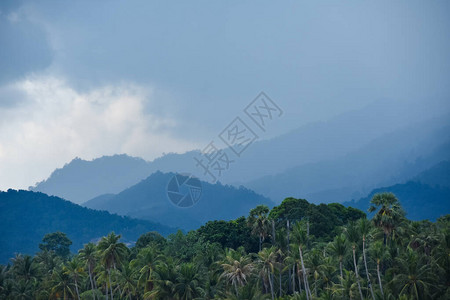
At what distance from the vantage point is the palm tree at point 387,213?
196 feet

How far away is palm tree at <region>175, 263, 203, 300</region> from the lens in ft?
182

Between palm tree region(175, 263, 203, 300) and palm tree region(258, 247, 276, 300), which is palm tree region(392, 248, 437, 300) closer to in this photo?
palm tree region(258, 247, 276, 300)

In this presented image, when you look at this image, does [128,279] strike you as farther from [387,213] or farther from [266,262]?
[387,213]

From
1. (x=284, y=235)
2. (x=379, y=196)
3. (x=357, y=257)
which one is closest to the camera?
(x=379, y=196)

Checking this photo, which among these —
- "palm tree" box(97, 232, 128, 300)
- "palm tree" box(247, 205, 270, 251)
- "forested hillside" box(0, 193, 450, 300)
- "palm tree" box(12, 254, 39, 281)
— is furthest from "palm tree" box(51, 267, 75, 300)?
"palm tree" box(247, 205, 270, 251)

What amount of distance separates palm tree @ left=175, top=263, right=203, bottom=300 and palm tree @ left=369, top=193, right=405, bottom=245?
27.1 metres

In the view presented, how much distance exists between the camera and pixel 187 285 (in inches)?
2191

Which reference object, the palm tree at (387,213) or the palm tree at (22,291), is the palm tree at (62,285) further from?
the palm tree at (387,213)

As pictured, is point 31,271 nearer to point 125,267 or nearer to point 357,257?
point 125,267

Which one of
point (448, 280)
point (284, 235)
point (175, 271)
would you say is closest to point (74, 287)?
point (175, 271)

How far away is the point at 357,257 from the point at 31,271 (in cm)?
5932

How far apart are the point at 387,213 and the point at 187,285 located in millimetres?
29935

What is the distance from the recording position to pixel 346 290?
176ft

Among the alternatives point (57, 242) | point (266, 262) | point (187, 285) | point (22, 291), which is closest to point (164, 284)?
point (187, 285)
